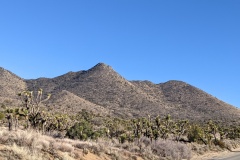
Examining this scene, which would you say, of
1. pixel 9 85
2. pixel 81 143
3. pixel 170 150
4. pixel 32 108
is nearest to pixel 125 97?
pixel 9 85

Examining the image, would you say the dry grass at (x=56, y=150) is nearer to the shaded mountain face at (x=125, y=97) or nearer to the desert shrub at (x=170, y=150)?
the desert shrub at (x=170, y=150)

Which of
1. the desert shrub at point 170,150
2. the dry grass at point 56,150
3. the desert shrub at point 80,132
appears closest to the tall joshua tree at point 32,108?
the desert shrub at point 80,132

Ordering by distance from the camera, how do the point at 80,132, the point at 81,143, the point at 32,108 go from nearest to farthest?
1. the point at 81,143
2. the point at 80,132
3. the point at 32,108

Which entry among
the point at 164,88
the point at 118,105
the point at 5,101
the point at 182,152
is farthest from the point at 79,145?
the point at 164,88

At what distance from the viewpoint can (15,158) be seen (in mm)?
12328

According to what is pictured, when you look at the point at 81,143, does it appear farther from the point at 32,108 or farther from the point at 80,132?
the point at 32,108

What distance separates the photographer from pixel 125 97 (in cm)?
11081

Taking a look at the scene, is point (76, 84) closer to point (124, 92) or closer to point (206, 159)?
point (124, 92)

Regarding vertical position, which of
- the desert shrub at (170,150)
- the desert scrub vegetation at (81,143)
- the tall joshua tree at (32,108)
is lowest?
the desert shrub at (170,150)

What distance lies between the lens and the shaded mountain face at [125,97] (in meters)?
98.7

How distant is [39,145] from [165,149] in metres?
13.0

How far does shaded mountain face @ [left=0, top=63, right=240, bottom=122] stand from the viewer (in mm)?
98688

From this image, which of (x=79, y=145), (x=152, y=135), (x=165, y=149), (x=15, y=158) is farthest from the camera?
(x=152, y=135)

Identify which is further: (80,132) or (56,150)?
(80,132)
